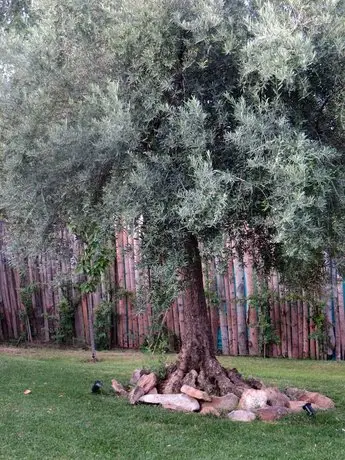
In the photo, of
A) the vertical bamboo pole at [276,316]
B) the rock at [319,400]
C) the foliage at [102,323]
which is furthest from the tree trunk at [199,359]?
the foliage at [102,323]

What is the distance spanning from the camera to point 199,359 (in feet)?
22.1

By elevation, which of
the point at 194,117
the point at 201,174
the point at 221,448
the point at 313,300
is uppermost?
the point at 194,117

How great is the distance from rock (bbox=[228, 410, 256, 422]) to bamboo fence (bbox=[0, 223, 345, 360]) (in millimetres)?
2599

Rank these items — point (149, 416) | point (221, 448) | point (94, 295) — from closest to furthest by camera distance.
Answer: point (221, 448)
point (149, 416)
point (94, 295)

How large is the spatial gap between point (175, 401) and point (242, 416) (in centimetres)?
74

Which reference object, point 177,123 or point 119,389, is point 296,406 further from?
point 177,123

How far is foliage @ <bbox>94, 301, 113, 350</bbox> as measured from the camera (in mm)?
11648

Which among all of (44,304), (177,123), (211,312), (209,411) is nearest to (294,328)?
(211,312)

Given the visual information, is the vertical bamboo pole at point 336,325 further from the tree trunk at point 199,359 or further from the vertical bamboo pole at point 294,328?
the tree trunk at point 199,359

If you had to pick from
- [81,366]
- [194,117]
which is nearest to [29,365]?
[81,366]

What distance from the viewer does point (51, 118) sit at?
5.36m

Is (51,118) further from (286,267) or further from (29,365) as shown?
(29,365)

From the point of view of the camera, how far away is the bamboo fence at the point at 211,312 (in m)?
10.0

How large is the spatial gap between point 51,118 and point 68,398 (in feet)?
10.1
